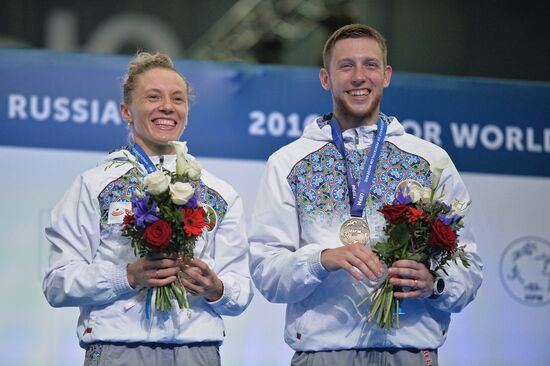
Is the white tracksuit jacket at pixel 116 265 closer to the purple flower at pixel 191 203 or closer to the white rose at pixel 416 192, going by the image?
the purple flower at pixel 191 203

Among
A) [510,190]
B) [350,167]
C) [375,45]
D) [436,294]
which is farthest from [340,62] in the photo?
[510,190]

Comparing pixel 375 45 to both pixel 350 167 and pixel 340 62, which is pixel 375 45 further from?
pixel 350 167

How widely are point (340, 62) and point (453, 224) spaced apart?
0.79m

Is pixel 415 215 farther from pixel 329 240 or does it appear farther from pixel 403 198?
pixel 329 240

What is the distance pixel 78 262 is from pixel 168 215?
443 millimetres

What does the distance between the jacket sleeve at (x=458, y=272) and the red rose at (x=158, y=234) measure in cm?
91

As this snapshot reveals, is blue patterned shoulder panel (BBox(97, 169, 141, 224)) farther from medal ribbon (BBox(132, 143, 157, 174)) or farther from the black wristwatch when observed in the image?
the black wristwatch

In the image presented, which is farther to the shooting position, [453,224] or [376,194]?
[376,194]

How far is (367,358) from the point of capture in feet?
11.4

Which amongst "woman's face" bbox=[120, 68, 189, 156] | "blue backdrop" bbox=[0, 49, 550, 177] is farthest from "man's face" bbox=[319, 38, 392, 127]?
"blue backdrop" bbox=[0, 49, 550, 177]

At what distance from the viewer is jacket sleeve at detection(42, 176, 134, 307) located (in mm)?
3516

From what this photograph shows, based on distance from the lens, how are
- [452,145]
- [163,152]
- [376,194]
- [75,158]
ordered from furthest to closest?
1. [452,145]
2. [75,158]
3. [163,152]
4. [376,194]

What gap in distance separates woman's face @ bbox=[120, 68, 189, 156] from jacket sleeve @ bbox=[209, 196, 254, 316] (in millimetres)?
353

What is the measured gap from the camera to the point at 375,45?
3807 mm
